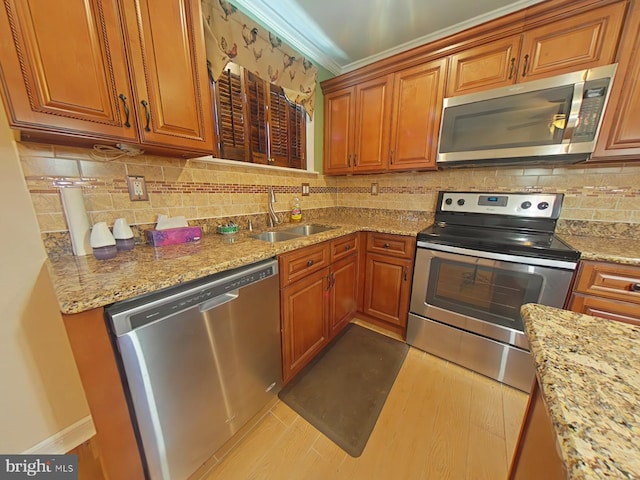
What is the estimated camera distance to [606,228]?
1.54 m

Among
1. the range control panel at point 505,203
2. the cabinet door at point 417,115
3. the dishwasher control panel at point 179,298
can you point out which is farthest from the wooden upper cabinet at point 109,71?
the range control panel at point 505,203

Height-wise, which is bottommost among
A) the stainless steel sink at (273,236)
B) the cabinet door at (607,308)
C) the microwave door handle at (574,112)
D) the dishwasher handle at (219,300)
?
the cabinet door at (607,308)

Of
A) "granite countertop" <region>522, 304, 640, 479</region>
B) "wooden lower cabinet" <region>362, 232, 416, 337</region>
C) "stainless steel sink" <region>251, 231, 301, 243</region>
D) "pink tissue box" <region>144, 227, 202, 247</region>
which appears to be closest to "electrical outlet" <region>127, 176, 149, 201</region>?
"pink tissue box" <region>144, 227, 202, 247</region>

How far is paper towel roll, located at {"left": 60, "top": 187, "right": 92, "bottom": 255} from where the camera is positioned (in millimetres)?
998

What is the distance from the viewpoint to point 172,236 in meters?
1.27

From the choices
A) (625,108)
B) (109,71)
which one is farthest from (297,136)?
(625,108)

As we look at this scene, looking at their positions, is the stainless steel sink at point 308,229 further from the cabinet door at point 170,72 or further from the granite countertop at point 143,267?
the cabinet door at point 170,72

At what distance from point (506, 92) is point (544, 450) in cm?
186

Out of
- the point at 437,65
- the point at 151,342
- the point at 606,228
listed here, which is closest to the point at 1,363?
the point at 151,342

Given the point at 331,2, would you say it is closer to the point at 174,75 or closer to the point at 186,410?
the point at 174,75

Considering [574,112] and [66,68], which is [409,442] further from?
[66,68]

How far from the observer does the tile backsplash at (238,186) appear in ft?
3.32

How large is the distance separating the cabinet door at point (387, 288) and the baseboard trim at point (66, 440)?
1.85m

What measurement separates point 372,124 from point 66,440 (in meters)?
2.84
